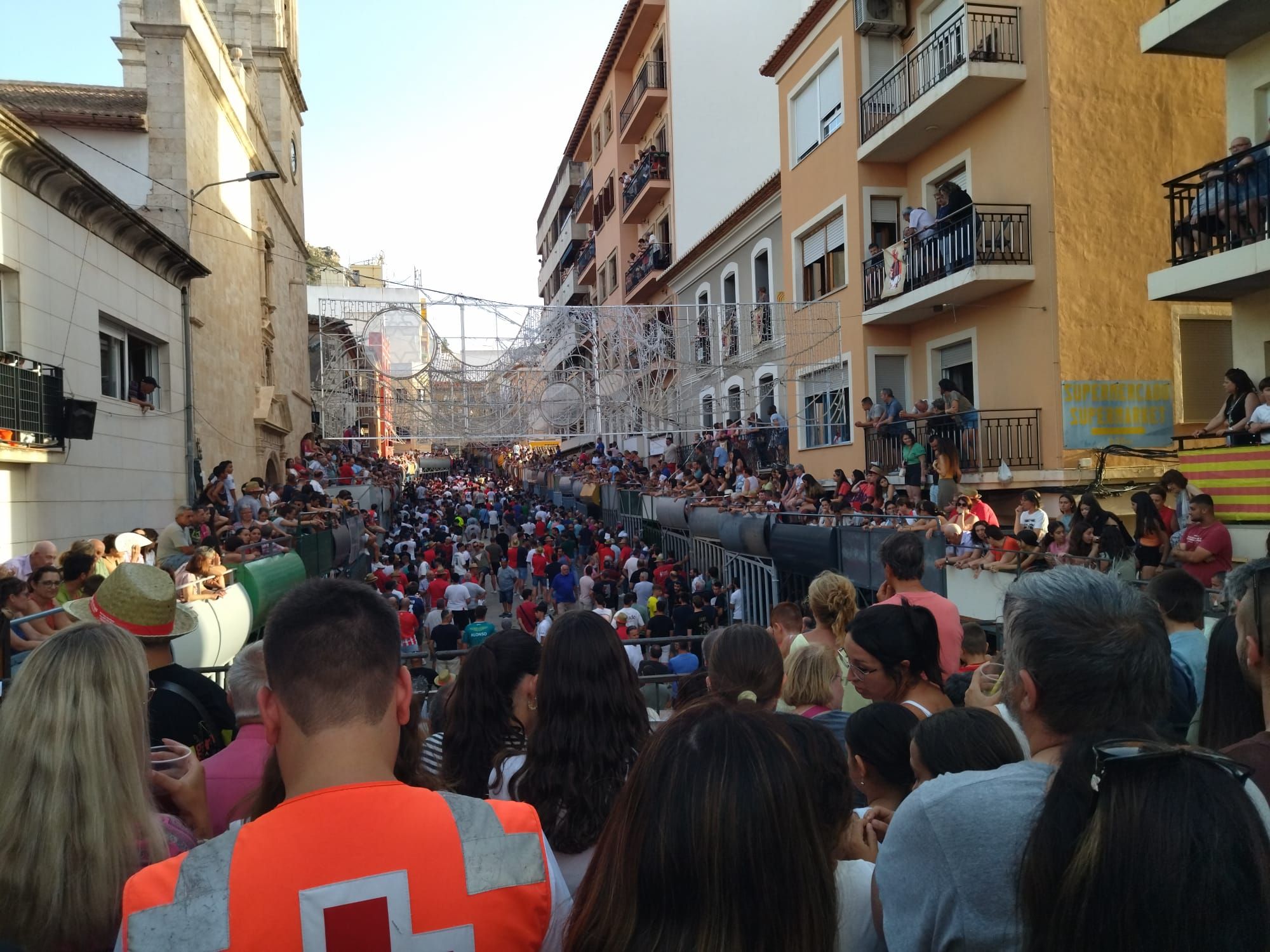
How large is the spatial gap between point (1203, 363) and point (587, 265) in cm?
3151

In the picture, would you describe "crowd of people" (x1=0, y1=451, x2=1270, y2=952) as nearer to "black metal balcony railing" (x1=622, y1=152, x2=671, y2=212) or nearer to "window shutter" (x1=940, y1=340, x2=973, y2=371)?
"window shutter" (x1=940, y1=340, x2=973, y2=371)

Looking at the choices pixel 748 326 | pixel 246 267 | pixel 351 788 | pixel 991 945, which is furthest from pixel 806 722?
pixel 246 267

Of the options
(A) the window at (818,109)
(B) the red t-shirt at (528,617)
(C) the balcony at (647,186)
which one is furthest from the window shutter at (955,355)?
(C) the balcony at (647,186)

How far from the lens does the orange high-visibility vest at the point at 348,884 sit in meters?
1.75

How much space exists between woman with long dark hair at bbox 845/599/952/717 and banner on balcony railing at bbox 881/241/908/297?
46.7 ft

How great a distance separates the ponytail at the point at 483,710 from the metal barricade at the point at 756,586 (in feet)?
44.2

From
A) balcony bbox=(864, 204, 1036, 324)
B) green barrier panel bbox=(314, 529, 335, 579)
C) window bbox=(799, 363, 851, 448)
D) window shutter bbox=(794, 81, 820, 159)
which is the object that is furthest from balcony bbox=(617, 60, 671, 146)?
green barrier panel bbox=(314, 529, 335, 579)

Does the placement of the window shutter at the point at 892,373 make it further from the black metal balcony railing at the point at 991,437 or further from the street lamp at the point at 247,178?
the street lamp at the point at 247,178

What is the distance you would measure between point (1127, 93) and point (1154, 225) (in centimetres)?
194

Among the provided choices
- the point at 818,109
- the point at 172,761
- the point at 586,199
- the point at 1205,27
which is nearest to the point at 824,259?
the point at 818,109

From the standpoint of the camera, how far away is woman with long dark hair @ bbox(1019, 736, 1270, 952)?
161 cm

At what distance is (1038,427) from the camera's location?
48.7 feet

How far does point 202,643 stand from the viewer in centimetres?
899

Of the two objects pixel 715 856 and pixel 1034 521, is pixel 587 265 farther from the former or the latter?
pixel 715 856
